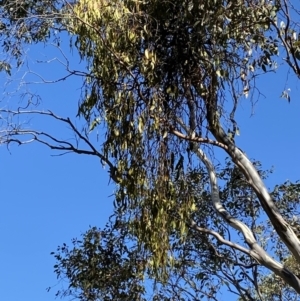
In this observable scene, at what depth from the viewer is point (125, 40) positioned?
527cm

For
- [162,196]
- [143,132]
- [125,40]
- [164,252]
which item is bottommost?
[164,252]

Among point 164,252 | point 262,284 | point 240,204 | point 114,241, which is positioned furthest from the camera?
point 262,284

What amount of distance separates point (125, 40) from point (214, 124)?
104 centimetres

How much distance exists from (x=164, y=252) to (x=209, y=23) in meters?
1.87

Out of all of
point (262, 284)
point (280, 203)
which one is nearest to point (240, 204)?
point (280, 203)

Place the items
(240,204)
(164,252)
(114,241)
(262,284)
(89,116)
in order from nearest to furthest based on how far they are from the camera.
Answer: (164,252)
(89,116)
(114,241)
(240,204)
(262,284)

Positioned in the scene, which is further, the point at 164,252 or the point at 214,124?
the point at 214,124

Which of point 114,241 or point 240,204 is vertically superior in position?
point 240,204

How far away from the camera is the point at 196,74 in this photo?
545cm

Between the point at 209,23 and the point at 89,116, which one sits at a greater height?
the point at 209,23

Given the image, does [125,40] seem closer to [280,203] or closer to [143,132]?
[143,132]

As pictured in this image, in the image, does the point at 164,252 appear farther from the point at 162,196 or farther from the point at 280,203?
the point at 280,203

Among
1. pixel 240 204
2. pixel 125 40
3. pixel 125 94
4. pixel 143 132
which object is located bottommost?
pixel 143 132

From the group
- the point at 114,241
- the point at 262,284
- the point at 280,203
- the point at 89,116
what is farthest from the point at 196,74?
the point at 262,284
